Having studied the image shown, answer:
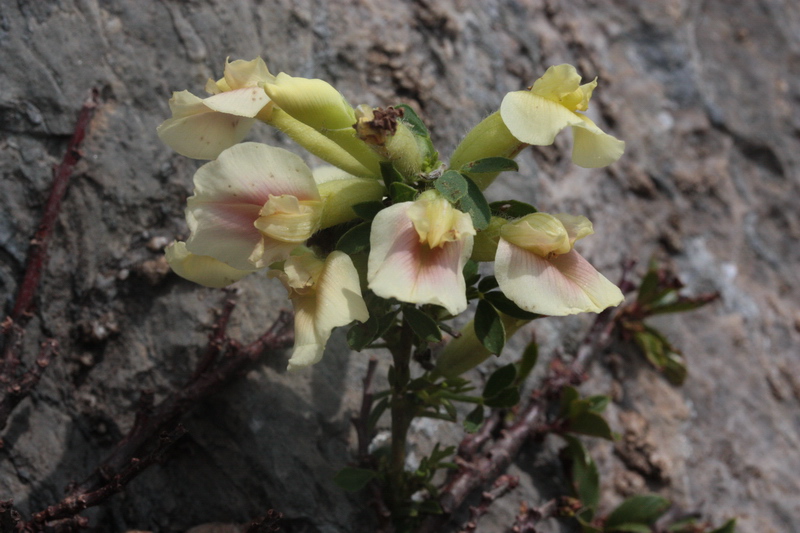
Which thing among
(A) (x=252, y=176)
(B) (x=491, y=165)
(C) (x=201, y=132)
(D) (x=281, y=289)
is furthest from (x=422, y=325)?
(D) (x=281, y=289)

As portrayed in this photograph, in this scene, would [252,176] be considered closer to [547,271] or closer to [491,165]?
[491,165]

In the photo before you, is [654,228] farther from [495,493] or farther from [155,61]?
[155,61]

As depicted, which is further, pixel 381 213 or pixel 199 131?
pixel 199 131

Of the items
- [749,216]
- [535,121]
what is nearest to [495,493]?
[535,121]

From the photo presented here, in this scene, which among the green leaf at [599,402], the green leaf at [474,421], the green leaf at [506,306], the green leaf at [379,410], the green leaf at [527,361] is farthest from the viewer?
the green leaf at [599,402]

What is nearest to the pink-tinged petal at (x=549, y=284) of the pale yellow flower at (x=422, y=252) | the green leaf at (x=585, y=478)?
the pale yellow flower at (x=422, y=252)

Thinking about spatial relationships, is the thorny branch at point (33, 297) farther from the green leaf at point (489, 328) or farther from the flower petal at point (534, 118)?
the flower petal at point (534, 118)
